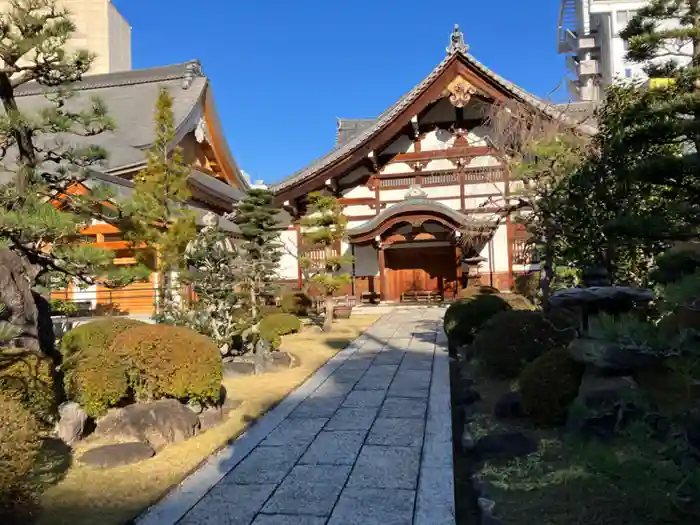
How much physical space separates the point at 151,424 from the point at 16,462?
223 cm

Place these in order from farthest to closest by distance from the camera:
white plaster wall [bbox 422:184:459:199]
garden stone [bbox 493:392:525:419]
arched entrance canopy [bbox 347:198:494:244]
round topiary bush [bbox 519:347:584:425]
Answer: white plaster wall [bbox 422:184:459:199]
arched entrance canopy [bbox 347:198:494:244]
garden stone [bbox 493:392:525:419]
round topiary bush [bbox 519:347:584:425]

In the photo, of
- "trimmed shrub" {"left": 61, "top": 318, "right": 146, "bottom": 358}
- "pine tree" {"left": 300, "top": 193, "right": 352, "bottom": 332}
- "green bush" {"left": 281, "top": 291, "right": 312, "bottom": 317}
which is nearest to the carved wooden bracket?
"pine tree" {"left": 300, "top": 193, "right": 352, "bottom": 332}

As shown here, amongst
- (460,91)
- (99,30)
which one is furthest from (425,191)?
(99,30)

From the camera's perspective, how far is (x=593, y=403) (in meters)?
4.38

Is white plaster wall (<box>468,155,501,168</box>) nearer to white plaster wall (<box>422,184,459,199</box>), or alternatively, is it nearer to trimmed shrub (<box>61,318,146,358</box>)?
white plaster wall (<box>422,184,459,199</box>)

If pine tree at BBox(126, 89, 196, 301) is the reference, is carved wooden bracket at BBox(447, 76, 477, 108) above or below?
above

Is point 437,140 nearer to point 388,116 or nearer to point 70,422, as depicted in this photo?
point 388,116

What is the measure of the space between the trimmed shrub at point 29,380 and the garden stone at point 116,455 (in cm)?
45

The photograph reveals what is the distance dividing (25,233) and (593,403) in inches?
216

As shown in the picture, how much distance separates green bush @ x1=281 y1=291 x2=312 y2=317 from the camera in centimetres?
1722

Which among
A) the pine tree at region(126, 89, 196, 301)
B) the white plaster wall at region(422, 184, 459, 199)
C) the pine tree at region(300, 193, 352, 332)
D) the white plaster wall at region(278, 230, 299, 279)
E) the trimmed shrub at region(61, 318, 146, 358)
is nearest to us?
the trimmed shrub at region(61, 318, 146, 358)

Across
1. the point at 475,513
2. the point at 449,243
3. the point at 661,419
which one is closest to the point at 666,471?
the point at 661,419

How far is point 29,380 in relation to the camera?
4285 mm

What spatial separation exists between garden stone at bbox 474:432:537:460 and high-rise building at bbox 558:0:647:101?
1202 inches
